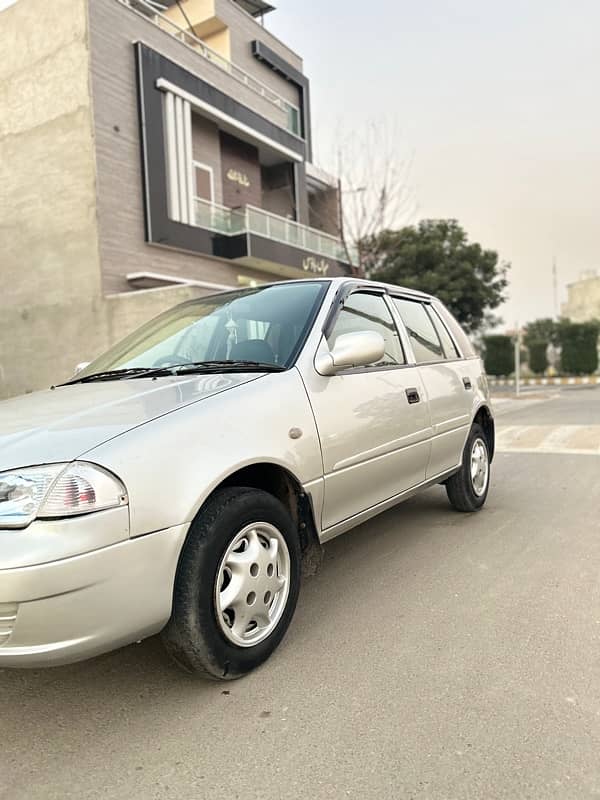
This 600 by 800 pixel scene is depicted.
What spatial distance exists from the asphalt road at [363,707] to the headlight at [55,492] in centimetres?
83

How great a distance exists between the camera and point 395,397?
11.6 feet

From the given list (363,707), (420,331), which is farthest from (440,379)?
(363,707)

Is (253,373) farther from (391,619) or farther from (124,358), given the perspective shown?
(391,619)

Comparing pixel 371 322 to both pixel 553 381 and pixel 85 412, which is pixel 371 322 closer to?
pixel 85 412

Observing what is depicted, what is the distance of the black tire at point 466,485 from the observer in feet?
15.5

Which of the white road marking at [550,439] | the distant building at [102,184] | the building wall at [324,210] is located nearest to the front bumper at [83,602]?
the white road marking at [550,439]

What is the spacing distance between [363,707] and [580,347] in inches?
1330

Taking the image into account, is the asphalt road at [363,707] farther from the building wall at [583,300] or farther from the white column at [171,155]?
the building wall at [583,300]

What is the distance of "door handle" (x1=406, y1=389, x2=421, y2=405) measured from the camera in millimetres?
3709

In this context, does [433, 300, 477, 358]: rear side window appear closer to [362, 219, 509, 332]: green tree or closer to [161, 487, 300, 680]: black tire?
[161, 487, 300, 680]: black tire

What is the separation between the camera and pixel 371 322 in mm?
3758

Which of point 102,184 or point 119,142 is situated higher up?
point 119,142

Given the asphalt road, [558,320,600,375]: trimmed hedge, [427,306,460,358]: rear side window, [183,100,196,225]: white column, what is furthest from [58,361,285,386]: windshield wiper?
[558,320,600,375]: trimmed hedge

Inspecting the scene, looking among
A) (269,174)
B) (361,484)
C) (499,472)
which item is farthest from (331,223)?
(361,484)
